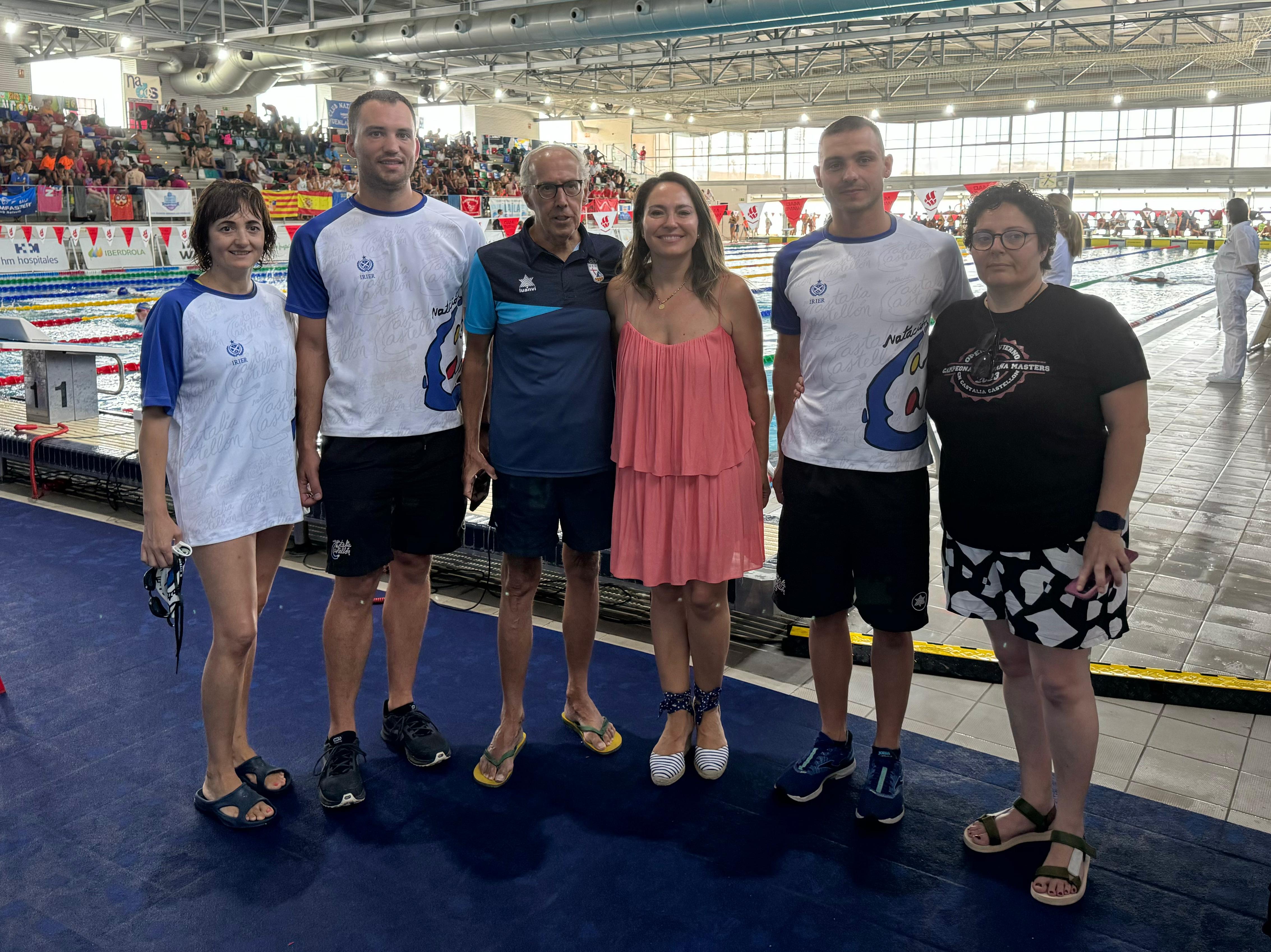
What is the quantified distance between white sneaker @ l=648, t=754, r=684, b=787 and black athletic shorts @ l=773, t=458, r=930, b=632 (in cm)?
53

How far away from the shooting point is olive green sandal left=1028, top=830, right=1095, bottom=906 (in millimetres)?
2164

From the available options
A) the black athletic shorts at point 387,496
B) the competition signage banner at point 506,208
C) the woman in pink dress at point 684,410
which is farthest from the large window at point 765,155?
the black athletic shorts at point 387,496

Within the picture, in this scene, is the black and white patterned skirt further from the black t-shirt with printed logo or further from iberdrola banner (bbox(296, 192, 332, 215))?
iberdrola banner (bbox(296, 192, 332, 215))

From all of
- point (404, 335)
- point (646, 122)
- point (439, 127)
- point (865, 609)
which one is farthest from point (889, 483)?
point (646, 122)

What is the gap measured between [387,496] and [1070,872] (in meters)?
1.85

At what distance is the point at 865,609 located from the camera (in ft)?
8.16

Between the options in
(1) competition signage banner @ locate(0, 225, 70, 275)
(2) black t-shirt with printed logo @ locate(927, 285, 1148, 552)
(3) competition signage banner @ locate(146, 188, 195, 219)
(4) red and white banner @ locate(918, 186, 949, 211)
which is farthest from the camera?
(4) red and white banner @ locate(918, 186, 949, 211)

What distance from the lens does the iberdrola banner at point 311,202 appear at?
17.6 meters

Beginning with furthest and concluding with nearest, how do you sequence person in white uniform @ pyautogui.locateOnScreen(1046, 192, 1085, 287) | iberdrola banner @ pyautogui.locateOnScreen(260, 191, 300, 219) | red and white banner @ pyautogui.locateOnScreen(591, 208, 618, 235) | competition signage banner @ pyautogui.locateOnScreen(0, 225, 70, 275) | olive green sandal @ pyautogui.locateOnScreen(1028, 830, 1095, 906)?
red and white banner @ pyautogui.locateOnScreen(591, 208, 618, 235), iberdrola banner @ pyautogui.locateOnScreen(260, 191, 300, 219), competition signage banner @ pyautogui.locateOnScreen(0, 225, 70, 275), person in white uniform @ pyautogui.locateOnScreen(1046, 192, 1085, 287), olive green sandal @ pyautogui.locateOnScreen(1028, 830, 1095, 906)

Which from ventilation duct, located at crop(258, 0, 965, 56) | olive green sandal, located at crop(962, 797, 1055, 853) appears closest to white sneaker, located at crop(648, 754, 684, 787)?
olive green sandal, located at crop(962, 797, 1055, 853)

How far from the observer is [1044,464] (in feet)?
6.82

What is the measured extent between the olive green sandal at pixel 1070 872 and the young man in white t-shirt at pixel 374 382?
1.52 m

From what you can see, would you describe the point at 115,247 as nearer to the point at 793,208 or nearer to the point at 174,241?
the point at 174,241

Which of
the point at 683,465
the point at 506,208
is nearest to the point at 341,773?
the point at 683,465
